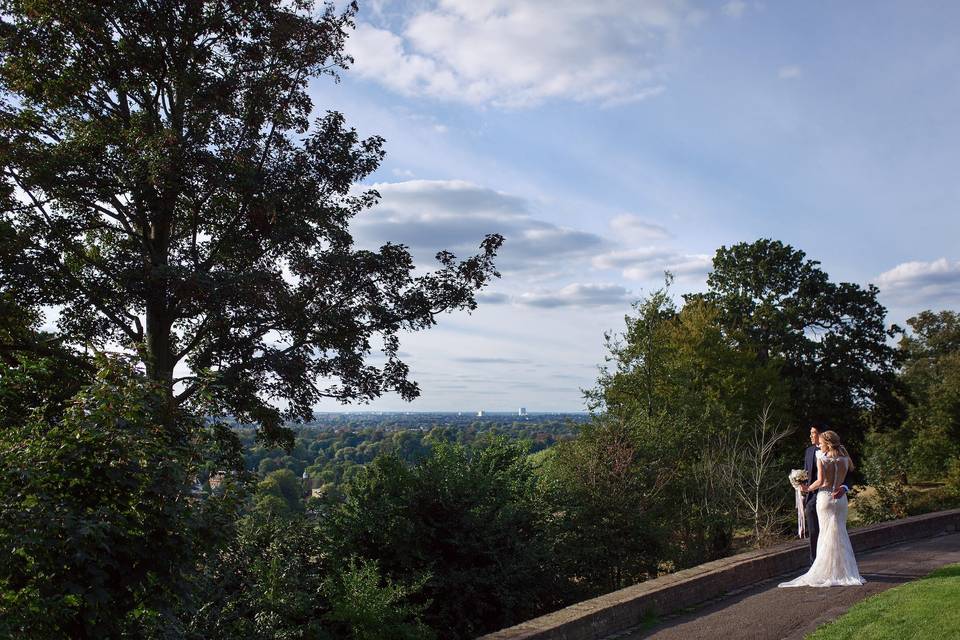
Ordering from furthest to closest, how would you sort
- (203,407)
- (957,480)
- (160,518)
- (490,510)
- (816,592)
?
Result: 1. (957,480)
2. (490,510)
3. (816,592)
4. (203,407)
5. (160,518)

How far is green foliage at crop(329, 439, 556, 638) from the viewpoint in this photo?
9.70m

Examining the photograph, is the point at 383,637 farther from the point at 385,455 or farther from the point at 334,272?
the point at 334,272

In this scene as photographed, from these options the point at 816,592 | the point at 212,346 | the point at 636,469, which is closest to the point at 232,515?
the point at 212,346

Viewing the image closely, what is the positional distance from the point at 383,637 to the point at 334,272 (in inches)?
247

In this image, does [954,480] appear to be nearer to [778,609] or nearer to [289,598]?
[778,609]

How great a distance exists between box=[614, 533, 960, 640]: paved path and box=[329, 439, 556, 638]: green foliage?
2.70m

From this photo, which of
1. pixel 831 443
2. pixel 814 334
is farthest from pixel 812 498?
pixel 814 334

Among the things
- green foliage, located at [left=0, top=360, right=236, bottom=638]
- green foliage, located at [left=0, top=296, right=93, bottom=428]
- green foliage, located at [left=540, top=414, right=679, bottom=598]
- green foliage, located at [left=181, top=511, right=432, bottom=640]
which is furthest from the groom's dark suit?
green foliage, located at [left=0, top=296, right=93, bottom=428]

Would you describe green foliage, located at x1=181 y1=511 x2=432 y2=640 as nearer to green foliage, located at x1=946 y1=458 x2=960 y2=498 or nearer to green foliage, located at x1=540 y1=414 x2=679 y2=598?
green foliage, located at x1=540 y1=414 x2=679 y2=598

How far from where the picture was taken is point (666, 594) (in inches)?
326

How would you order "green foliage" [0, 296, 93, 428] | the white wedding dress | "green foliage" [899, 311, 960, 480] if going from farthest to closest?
"green foliage" [899, 311, 960, 480]
the white wedding dress
"green foliage" [0, 296, 93, 428]

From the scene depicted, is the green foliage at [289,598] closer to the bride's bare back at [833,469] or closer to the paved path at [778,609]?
the paved path at [778,609]

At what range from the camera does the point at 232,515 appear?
5816 mm

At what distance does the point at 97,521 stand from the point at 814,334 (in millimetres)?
34668
